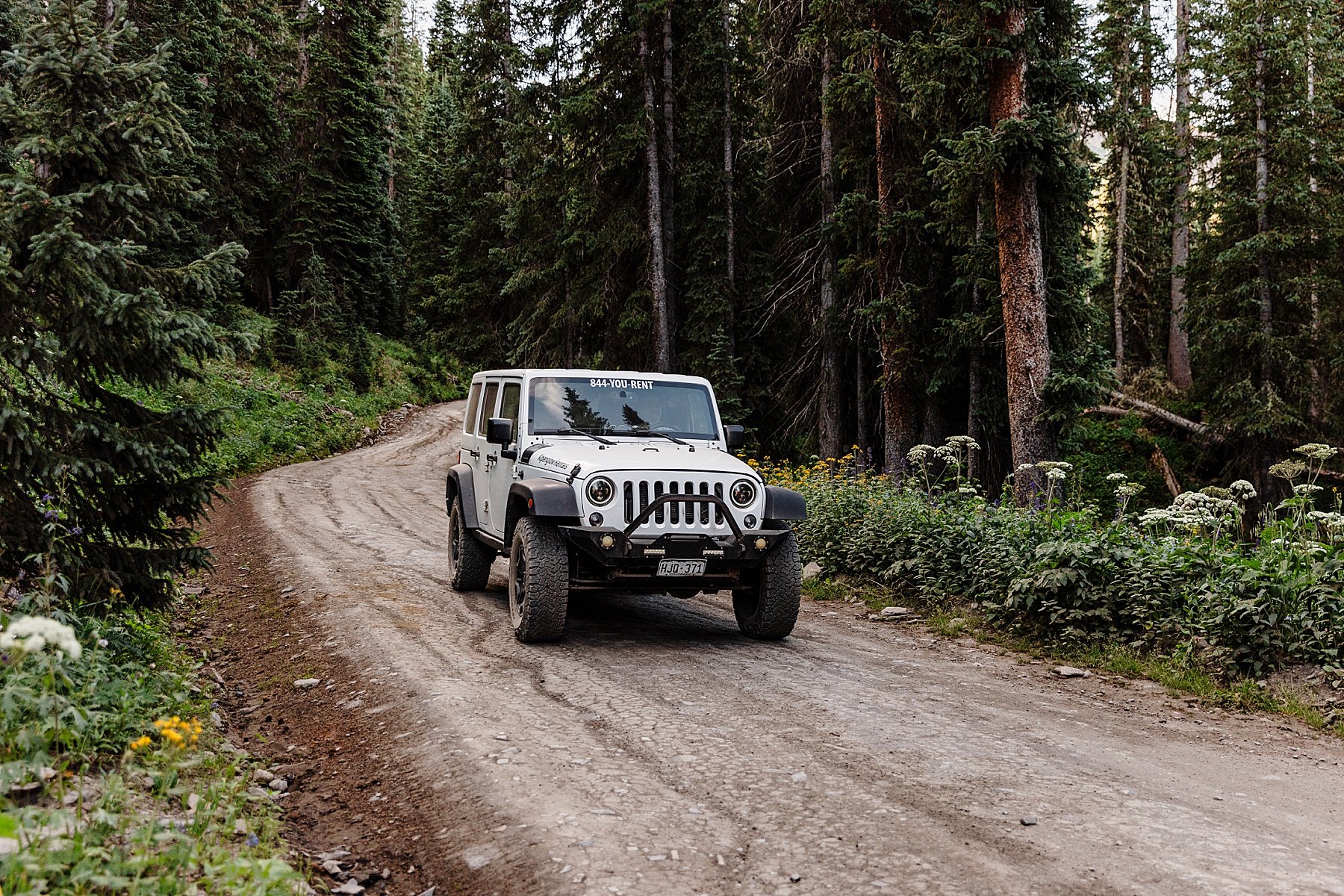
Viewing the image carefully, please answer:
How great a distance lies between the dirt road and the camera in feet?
12.3

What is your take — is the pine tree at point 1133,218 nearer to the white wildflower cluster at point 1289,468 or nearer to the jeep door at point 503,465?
the white wildflower cluster at point 1289,468

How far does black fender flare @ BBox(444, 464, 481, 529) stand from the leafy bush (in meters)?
4.75

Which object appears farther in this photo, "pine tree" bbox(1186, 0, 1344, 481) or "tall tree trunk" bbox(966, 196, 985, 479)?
"pine tree" bbox(1186, 0, 1344, 481)

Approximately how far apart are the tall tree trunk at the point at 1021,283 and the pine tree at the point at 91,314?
9.96 metres

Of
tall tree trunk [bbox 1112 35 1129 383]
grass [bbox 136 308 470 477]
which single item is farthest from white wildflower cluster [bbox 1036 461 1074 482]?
tall tree trunk [bbox 1112 35 1129 383]

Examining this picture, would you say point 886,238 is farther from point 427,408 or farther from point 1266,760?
point 427,408

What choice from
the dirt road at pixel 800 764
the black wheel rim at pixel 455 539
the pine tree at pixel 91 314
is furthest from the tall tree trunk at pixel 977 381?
the pine tree at pixel 91 314

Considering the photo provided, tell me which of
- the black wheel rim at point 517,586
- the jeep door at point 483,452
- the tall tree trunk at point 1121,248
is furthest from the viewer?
the tall tree trunk at point 1121,248

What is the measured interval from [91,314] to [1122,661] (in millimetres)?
8100

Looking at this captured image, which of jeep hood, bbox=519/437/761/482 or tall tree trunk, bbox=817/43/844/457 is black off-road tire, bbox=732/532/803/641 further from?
tall tree trunk, bbox=817/43/844/457

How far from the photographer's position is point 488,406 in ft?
33.3

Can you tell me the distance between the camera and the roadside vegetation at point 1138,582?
6.67m

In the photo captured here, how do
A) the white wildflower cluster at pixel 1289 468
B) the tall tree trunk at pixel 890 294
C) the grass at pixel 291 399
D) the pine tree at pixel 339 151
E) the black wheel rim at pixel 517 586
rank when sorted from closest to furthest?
the white wildflower cluster at pixel 1289 468, the black wheel rim at pixel 517 586, the tall tree trunk at pixel 890 294, the grass at pixel 291 399, the pine tree at pixel 339 151

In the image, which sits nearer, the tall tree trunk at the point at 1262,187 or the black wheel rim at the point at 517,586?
the black wheel rim at the point at 517,586
